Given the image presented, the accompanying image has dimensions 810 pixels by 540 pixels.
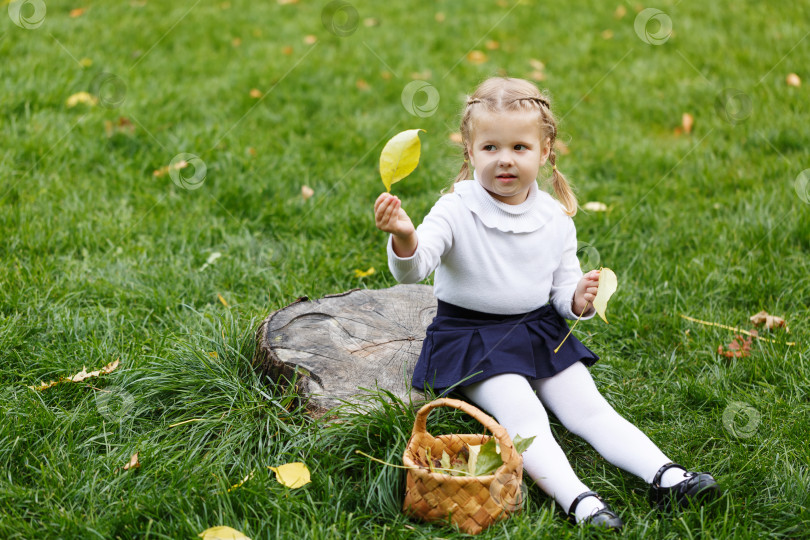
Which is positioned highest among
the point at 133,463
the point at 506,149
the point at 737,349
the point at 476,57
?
the point at 476,57

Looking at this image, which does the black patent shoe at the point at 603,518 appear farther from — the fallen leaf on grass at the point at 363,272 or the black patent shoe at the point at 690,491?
the fallen leaf on grass at the point at 363,272

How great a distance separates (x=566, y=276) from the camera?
2400 mm

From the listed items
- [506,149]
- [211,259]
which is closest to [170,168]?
[211,259]

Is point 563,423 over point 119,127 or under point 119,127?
under

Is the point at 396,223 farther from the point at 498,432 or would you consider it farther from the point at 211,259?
the point at 211,259

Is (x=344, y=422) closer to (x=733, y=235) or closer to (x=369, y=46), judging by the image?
(x=733, y=235)

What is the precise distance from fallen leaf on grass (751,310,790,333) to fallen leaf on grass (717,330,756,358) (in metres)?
0.14

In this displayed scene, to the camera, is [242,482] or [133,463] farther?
[133,463]

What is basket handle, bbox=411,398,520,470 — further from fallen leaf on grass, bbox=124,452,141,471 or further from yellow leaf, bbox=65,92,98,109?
yellow leaf, bbox=65,92,98,109

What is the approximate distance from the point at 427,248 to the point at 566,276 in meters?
0.56

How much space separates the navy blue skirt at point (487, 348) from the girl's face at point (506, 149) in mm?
390

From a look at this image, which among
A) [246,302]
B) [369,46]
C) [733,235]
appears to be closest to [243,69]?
[369,46]

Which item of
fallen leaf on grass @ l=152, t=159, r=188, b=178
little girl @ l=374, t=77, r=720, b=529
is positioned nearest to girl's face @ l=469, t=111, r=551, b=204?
little girl @ l=374, t=77, r=720, b=529

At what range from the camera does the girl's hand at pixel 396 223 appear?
1.86 metres
